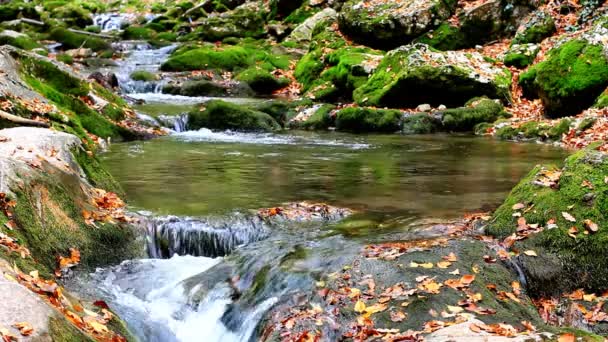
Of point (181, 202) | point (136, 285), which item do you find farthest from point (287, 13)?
point (136, 285)

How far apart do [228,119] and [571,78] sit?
8.26 meters

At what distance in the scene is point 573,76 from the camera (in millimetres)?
13984

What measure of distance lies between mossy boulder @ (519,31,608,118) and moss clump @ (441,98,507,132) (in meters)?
1.11

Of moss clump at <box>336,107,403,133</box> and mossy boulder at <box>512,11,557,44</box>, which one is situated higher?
mossy boulder at <box>512,11,557,44</box>

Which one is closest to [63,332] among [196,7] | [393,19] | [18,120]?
[18,120]

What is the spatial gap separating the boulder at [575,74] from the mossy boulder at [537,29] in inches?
129

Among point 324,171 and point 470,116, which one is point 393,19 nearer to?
point 470,116

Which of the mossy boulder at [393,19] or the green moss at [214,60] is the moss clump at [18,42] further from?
the mossy boulder at [393,19]

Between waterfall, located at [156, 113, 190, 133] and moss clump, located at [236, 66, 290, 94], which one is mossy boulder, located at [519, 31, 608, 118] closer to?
waterfall, located at [156, 113, 190, 133]

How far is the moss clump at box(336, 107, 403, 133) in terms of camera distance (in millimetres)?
15125

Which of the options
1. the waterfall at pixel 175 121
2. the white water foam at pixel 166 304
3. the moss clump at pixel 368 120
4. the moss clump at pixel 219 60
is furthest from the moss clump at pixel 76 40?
the white water foam at pixel 166 304

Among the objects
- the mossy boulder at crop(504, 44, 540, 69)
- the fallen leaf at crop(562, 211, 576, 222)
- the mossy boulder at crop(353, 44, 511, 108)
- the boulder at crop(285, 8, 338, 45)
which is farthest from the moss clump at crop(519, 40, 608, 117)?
the boulder at crop(285, 8, 338, 45)

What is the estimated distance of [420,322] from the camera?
4.46 meters

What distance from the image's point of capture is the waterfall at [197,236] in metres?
6.76
